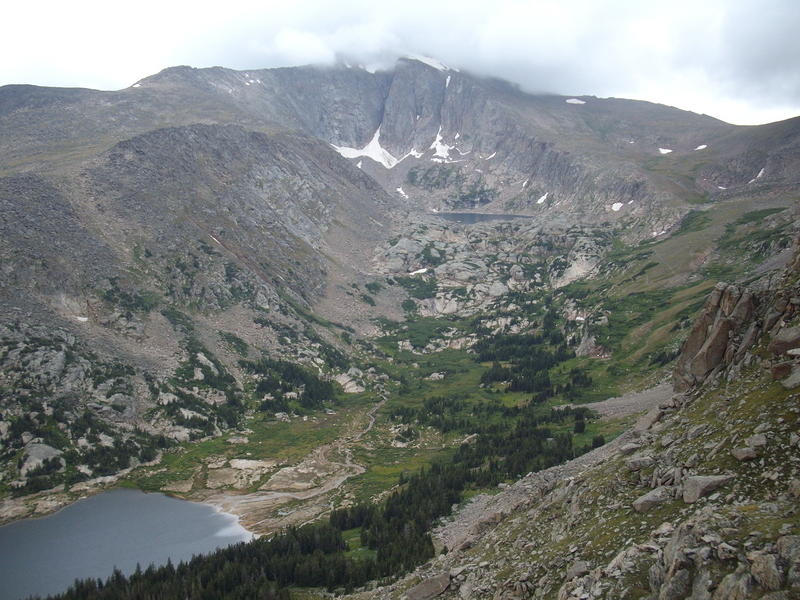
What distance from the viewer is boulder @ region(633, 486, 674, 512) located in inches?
1013

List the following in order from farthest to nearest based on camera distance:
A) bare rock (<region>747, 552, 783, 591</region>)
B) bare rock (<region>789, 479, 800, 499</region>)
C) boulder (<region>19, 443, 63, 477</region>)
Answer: boulder (<region>19, 443, 63, 477</region>)
bare rock (<region>789, 479, 800, 499</region>)
bare rock (<region>747, 552, 783, 591</region>)

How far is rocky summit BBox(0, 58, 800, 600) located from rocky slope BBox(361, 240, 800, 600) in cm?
14

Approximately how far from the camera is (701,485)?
77.5 feet

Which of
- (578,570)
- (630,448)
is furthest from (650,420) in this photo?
(578,570)

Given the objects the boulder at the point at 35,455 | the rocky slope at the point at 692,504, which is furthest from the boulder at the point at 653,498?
the boulder at the point at 35,455

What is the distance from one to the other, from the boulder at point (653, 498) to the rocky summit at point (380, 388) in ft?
0.30

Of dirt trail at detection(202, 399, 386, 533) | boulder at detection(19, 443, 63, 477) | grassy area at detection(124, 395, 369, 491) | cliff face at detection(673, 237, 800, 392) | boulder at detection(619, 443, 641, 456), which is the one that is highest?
cliff face at detection(673, 237, 800, 392)

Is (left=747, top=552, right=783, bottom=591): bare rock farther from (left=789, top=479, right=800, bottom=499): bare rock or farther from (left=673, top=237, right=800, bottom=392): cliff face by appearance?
(left=673, top=237, right=800, bottom=392): cliff face

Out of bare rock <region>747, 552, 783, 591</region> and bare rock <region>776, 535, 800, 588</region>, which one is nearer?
bare rock <region>776, 535, 800, 588</region>

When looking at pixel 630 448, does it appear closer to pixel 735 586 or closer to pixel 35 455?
pixel 735 586

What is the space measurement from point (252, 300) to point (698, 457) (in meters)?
125

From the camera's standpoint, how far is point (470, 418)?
104688mm

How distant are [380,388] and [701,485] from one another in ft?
352

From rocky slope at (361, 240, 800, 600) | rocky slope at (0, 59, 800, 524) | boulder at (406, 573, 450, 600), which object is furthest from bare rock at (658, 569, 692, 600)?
boulder at (406, 573, 450, 600)
